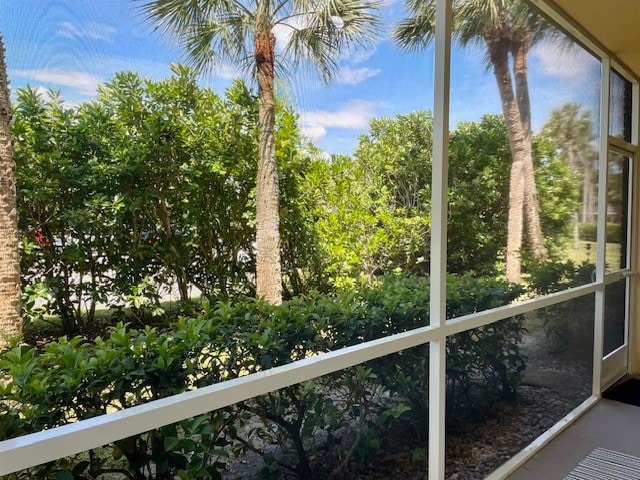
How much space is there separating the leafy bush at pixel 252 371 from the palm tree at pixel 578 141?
150 centimetres

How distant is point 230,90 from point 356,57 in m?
0.65

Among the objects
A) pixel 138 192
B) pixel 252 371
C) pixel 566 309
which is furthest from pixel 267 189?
pixel 566 309

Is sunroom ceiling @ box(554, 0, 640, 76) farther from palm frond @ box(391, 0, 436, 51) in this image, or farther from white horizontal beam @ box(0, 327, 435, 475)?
white horizontal beam @ box(0, 327, 435, 475)

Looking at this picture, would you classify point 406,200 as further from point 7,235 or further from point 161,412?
point 7,235

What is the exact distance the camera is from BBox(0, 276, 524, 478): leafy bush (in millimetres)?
1135

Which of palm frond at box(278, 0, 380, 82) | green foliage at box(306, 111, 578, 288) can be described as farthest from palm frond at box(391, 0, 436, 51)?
green foliage at box(306, 111, 578, 288)

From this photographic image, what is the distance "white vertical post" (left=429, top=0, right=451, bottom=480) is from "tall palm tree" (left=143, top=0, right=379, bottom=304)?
0.51 meters

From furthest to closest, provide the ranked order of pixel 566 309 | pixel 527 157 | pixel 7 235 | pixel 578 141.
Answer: pixel 578 141, pixel 566 309, pixel 527 157, pixel 7 235

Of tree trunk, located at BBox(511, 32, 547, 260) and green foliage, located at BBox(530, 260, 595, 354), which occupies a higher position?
tree trunk, located at BBox(511, 32, 547, 260)

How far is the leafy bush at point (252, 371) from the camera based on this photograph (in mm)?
1135

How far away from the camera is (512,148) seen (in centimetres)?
275

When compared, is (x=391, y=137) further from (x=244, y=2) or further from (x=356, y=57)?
(x=244, y=2)

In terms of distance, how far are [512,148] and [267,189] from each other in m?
1.89

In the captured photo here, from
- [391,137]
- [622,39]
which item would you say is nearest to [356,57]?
[391,137]
